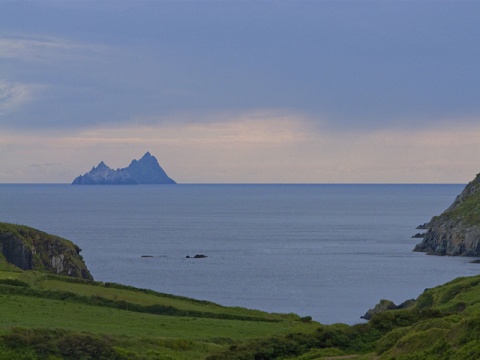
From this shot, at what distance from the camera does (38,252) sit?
117 m

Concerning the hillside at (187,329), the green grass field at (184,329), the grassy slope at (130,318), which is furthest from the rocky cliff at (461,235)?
the grassy slope at (130,318)

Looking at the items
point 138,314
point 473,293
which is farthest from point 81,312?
point 473,293

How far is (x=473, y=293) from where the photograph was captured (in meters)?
77.6

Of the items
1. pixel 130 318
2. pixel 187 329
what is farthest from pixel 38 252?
pixel 187 329

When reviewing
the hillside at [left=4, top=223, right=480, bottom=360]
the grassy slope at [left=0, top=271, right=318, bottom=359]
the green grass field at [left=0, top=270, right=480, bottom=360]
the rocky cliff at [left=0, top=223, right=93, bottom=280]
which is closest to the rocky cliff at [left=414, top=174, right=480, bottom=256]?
the rocky cliff at [left=0, top=223, right=93, bottom=280]

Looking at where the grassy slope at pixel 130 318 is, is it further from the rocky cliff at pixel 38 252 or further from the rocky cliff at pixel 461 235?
the rocky cliff at pixel 461 235

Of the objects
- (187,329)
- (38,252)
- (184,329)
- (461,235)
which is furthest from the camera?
(461,235)

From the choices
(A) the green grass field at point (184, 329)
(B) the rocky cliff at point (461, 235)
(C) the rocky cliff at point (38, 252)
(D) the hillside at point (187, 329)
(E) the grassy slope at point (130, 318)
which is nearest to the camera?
(A) the green grass field at point (184, 329)

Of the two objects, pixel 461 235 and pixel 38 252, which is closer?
pixel 38 252

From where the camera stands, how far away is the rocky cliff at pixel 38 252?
112m

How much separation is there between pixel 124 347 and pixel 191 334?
11.8m

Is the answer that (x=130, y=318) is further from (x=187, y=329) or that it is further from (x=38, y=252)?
(x=38, y=252)

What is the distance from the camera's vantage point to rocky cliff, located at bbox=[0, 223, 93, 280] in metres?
112

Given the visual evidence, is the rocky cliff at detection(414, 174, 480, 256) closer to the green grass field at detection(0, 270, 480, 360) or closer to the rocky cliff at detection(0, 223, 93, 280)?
the rocky cliff at detection(0, 223, 93, 280)
